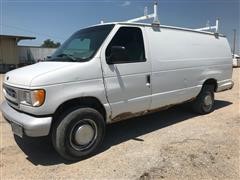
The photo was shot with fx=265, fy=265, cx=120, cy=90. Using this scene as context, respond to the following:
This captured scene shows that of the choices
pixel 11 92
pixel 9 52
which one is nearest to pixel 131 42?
pixel 11 92

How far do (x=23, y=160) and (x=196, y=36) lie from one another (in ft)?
16.0

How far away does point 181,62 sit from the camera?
5992mm

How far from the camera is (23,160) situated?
4.43m

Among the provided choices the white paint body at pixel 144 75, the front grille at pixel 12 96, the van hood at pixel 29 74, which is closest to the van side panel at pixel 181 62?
the white paint body at pixel 144 75

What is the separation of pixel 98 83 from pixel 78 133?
89 centimetres

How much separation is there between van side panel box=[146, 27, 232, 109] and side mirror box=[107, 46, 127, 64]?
813 millimetres

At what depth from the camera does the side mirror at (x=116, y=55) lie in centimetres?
453

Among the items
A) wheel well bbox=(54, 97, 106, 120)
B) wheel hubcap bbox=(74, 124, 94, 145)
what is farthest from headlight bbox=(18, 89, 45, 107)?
wheel hubcap bbox=(74, 124, 94, 145)

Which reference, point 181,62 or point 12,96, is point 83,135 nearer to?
point 12,96

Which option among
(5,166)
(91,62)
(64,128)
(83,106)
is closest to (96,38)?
(91,62)

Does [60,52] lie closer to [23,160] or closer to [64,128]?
[64,128]

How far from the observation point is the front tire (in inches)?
162

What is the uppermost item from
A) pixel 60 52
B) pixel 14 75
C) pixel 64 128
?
pixel 60 52

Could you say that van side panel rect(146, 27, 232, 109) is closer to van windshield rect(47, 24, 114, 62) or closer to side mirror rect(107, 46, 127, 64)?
side mirror rect(107, 46, 127, 64)
